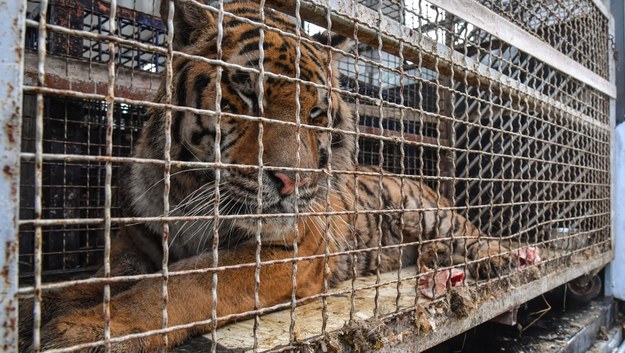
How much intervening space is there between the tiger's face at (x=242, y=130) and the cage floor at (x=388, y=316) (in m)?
0.34

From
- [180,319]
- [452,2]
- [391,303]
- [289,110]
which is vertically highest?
[452,2]

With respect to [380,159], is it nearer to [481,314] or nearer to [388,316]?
[388,316]

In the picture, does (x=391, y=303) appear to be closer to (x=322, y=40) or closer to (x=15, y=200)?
(x=322, y=40)

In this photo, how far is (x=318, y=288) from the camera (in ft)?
6.39

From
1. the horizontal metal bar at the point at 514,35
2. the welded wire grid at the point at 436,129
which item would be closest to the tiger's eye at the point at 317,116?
the welded wire grid at the point at 436,129

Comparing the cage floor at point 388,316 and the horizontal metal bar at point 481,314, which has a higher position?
the cage floor at point 388,316

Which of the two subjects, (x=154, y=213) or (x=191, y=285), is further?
(x=154, y=213)

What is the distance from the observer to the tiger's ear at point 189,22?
5.10 ft

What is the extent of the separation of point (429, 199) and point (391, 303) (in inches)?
71.0

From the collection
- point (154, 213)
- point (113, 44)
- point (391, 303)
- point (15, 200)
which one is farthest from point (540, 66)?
point (15, 200)

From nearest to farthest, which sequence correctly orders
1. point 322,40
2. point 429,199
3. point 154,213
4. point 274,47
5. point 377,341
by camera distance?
point 377,341 → point 274,47 → point 154,213 → point 322,40 → point 429,199

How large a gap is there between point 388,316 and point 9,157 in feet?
4.02

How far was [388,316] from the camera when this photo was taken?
5.04ft

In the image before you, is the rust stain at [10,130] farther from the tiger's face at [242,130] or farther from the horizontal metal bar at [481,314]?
the horizontal metal bar at [481,314]
